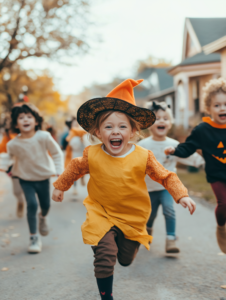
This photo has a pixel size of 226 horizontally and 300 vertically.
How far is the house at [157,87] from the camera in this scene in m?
→ 29.2

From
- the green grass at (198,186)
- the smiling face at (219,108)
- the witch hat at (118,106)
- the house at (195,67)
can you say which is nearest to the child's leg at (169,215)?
the smiling face at (219,108)

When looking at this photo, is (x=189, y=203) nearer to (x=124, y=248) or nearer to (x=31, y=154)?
(x=124, y=248)

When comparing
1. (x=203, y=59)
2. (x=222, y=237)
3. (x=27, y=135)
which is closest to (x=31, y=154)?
(x=27, y=135)

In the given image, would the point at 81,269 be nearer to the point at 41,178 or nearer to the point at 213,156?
the point at 41,178

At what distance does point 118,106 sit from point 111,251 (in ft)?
3.98

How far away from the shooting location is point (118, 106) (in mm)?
3043

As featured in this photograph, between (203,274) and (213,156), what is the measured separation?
4.25ft

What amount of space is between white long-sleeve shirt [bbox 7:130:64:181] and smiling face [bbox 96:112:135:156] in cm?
193

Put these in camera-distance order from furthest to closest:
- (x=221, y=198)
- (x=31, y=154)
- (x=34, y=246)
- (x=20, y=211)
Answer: (x=20, y=211) < (x=31, y=154) < (x=34, y=246) < (x=221, y=198)

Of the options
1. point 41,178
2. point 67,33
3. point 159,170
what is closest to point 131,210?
point 159,170

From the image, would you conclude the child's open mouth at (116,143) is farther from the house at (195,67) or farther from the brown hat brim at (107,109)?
the house at (195,67)

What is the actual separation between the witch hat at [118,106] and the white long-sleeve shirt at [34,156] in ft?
5.61

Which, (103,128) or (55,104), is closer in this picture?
(103,128)

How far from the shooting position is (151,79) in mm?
39531
